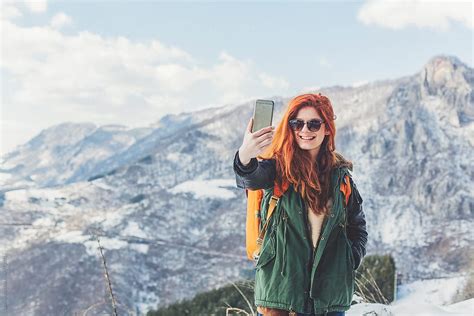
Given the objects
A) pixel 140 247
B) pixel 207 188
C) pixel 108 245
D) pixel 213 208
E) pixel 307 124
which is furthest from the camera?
pixel 207 188

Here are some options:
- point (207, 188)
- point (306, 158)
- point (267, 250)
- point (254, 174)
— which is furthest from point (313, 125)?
point (207, 188)

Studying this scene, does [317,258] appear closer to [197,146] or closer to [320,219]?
[320,219]

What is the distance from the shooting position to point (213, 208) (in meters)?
116

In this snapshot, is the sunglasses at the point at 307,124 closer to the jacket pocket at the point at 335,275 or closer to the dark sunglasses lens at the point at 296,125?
the dark sunglasses lens at the point at 296,125

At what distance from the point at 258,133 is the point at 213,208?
115m

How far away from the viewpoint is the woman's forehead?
93.7 inches

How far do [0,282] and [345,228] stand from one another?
519cm

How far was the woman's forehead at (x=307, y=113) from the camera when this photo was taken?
7.81 feet

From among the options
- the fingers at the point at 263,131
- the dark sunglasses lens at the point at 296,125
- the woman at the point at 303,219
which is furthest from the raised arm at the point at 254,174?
the dark sunglasses lens at the point at 296,125

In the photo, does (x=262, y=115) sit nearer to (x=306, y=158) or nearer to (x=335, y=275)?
(x=306, y=158)

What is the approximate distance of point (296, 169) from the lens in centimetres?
230

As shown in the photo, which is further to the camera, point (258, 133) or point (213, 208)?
point (213, 208)

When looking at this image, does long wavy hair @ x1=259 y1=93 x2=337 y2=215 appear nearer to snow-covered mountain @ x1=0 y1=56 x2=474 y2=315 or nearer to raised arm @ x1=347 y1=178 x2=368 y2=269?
raised arm @ x1=347 y1=178 x2=368 y2=269

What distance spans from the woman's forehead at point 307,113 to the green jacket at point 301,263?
35 cm
